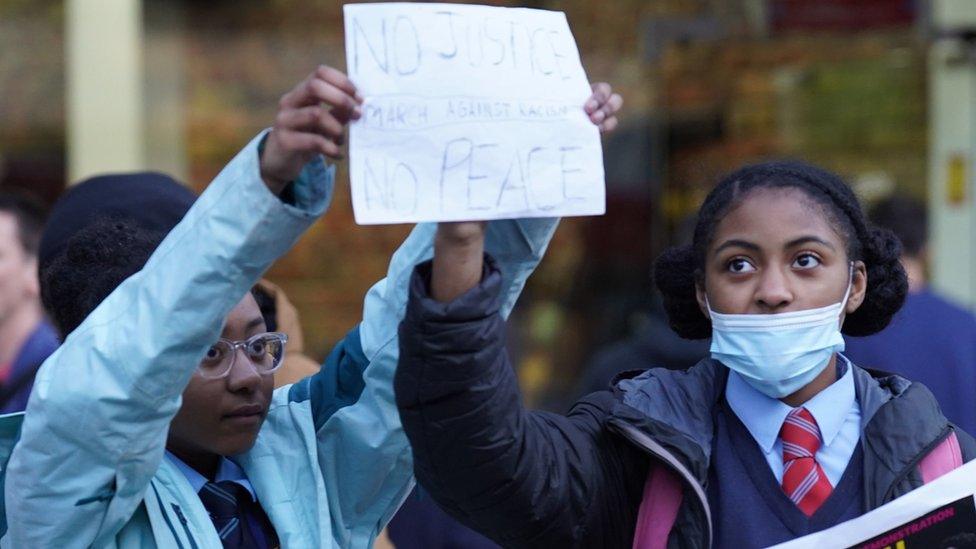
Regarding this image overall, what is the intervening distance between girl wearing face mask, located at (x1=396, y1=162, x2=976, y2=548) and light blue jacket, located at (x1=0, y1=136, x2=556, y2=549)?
23cm

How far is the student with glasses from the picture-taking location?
1.96 meters

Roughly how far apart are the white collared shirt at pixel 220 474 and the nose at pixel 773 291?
2.75 feet

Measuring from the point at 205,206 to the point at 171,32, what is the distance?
4.94 meters

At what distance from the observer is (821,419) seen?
2.34 metres

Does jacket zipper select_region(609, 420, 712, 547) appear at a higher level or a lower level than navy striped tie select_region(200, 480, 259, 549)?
higher

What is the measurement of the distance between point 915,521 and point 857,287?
0.40 metres

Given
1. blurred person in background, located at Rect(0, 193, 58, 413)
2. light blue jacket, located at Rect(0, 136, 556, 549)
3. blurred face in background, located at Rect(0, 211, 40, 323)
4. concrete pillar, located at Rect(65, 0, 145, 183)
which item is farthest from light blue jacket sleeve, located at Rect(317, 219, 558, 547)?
concrete pillar, located at Rect(65, 0, 145, 183)

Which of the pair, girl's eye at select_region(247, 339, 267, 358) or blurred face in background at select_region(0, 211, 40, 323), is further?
blurred face in background at select_region(0, 211, 40, 323)

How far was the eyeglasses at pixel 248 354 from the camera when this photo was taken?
2317 mm

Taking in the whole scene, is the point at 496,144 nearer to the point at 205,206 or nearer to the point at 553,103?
the point at 553,103

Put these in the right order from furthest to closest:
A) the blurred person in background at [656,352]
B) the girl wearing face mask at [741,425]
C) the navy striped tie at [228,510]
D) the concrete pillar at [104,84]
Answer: the concrete pillar at [104,84] → the blurred person in background at [656,352] → the navy striped tie at [228,510] → the girl wearing face mask at [741,425]

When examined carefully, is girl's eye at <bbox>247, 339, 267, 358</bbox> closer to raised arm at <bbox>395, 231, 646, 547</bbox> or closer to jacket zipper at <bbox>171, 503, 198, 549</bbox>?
jacket zipper at <bbox>171, 503, 198, 549</bbox>

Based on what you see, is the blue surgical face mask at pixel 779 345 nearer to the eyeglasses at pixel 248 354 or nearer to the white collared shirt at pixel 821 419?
the white collared shirt at pixel 821 419

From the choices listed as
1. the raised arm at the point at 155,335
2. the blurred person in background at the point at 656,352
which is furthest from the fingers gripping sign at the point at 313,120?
the blurred person in background at the point at 656,352
